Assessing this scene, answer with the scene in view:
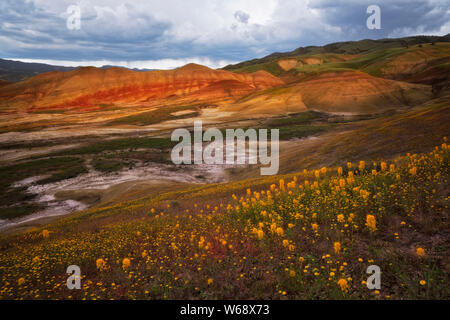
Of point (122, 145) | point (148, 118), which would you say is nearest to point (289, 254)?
point (122, 145)

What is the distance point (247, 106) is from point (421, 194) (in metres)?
108

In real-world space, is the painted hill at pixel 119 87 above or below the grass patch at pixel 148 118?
above

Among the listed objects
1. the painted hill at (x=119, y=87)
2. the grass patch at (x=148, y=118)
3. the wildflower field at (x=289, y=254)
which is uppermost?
the painted hill at (x=119, y=87)

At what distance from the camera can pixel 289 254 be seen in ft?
18.5

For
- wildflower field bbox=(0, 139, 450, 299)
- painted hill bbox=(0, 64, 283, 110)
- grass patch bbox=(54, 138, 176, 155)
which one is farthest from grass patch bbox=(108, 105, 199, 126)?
wildflower field bbox=(0, 139, 450, 299)

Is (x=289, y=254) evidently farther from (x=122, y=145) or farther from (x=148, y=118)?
(x=148, y=118)

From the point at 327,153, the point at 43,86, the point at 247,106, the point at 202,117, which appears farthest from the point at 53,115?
the point at 327,153

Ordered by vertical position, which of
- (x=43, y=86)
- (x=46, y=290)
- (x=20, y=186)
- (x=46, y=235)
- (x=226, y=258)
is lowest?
(x=20, y=186)

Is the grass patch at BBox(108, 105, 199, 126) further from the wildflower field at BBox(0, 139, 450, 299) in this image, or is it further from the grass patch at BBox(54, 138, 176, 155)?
the wildflower field at BBox(0, 139, 450, 299)

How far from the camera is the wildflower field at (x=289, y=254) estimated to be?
4535 mm

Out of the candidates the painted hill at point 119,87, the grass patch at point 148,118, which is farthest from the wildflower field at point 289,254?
the painted hill at point 119,87

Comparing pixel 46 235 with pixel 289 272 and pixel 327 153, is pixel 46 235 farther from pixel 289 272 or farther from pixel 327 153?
pixel 327 153

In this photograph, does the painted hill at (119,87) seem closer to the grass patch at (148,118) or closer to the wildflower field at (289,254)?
the grass patch at (148,118)
